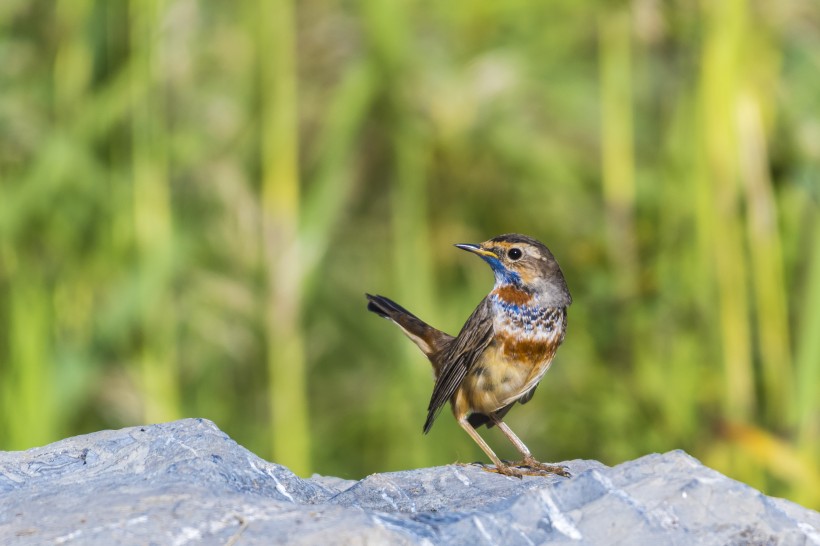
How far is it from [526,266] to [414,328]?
68 centimetres

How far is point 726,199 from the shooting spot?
5.73m

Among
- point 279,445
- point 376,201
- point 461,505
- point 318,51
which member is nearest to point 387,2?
point 318,51

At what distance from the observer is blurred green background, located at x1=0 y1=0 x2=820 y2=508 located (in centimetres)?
570

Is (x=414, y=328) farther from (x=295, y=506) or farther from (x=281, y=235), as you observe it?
(x=295, y=506)

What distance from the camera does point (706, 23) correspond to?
5844mm

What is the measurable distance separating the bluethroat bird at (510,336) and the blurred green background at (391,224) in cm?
131

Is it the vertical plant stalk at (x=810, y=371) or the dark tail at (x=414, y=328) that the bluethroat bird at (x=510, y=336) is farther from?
the vertical plant stalk at (x=810, y=371)

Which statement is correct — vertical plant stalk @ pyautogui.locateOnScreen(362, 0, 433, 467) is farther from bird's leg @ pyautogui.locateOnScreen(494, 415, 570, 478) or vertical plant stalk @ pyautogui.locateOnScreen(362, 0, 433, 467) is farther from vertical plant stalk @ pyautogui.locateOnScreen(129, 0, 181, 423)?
bird's leg @ pyautogui.locateOnScreen(494, 415, 570, 478)

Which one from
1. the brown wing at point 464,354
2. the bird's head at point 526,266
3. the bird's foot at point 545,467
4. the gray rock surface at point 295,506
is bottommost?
the bird's foot at point 545,467

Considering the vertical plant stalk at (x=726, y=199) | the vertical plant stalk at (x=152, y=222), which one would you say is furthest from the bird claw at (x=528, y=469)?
the vertical plant stalk at (x=152, y=222)

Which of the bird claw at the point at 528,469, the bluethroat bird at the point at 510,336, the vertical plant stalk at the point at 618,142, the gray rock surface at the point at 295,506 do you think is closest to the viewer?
the gray rock surface at the point at 295,506

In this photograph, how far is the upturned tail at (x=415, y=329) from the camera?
15.9ft

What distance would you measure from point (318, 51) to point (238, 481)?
3186 mm

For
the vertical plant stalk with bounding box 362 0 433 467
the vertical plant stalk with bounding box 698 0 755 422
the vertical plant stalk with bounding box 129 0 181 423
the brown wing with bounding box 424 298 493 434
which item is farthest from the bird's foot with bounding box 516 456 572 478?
the vertical plant stalk with bounding box 129 0 181 423
